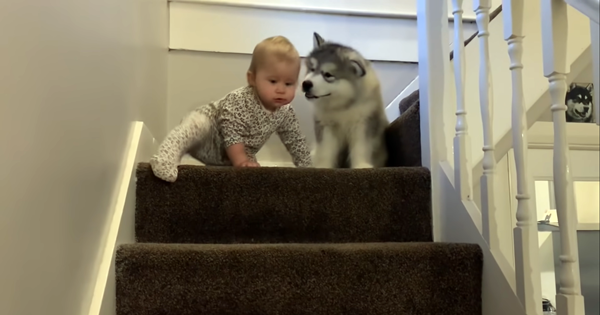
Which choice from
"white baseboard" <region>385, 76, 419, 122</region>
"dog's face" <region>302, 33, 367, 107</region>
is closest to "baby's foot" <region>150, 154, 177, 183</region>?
"dog's face" <region>302, 33, 367, 107</region>

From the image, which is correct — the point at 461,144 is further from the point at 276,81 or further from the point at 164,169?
the point at 164,169

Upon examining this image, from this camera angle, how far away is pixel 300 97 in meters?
2.26

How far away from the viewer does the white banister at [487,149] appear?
3.71ft

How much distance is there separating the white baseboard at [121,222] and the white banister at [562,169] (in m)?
0.83

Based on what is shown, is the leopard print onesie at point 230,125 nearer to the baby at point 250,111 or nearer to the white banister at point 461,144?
the baby at point 250,111

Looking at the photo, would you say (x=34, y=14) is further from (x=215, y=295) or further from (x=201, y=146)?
(x=201, y=146)

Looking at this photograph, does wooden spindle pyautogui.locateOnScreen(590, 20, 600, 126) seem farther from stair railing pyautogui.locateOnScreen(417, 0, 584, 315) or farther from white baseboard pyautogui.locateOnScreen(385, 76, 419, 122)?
white baseboard pyautogui.locateOnScreen(385, 76, 419, 122)

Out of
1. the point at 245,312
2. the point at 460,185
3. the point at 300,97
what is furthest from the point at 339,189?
the point at 300,97

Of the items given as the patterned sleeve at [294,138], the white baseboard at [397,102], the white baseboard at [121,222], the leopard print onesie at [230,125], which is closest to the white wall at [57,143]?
A: the white baseboard at [121,222]

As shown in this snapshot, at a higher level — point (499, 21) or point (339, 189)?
point (499, 21)

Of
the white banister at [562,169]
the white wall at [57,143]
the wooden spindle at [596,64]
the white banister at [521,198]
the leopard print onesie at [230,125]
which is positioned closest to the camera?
the white wall at [57,143]

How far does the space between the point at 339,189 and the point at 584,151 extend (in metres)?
2.01

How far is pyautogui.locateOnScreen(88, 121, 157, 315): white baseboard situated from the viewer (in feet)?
3.20

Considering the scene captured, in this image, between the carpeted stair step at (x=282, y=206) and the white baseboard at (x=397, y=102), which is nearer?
the carpeted stair step at (x=282, y=206)
